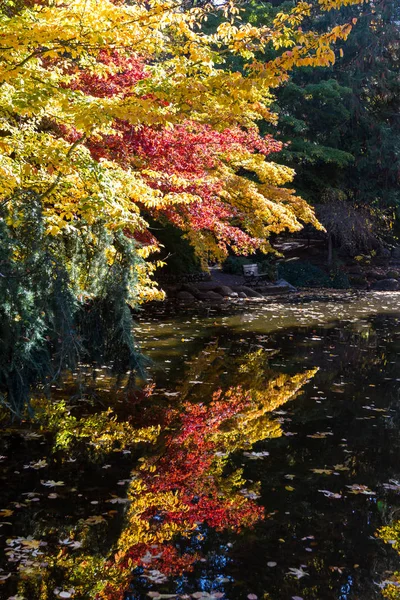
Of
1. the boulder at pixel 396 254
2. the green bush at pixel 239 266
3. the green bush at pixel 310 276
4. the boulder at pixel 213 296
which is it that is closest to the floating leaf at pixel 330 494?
the boulder at pixel 213 296

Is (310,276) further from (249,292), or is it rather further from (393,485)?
(393,485)

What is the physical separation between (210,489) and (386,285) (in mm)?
24396

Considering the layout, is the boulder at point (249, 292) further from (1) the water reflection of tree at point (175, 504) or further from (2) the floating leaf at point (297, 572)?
(2) the floating leaf at point (297, 572)

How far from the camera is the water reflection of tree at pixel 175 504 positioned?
4.30 m

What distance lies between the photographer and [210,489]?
A: 575 cm

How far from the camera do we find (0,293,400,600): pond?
432cm

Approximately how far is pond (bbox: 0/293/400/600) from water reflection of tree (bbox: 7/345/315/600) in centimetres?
1

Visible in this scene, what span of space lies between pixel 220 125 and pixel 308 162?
21572mm

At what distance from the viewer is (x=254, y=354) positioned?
1212cm

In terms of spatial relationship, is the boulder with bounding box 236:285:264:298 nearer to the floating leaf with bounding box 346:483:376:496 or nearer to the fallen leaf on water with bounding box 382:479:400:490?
the fallen leaf on water with bounding box 382:479:400:490

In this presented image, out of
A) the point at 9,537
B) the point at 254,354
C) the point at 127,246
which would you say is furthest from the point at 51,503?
the point at 254,354

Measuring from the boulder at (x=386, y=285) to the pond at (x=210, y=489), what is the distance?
18.4 m

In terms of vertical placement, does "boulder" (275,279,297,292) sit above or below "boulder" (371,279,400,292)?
Answer: above

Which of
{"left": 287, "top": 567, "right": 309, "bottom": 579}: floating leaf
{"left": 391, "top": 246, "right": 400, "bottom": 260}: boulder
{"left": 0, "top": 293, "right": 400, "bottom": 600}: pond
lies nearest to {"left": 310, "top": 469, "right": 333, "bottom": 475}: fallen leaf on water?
{"left": 0, "top": 293, "right": 400, "bottom": 600}: pond
